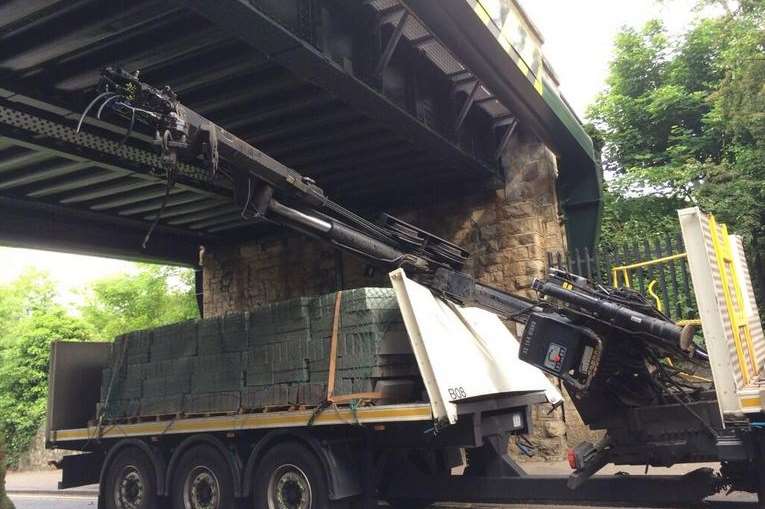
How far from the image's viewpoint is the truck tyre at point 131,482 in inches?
304

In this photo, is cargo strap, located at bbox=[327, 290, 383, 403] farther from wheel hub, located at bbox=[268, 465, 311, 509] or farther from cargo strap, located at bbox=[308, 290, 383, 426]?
wheel hub, located at bbox=[268, 465, 311, 509]

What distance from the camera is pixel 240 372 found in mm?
7039

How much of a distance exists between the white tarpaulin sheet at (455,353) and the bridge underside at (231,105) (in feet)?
10.4

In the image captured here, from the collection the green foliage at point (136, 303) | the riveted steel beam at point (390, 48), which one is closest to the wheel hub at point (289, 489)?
the riveted steel beam at point (390, 48)

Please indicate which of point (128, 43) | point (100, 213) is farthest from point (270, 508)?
point (100, 213)

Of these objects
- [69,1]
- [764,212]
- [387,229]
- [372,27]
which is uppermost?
[372,27]

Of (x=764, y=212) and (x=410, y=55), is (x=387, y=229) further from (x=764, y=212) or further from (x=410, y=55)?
(x=764, y=212)

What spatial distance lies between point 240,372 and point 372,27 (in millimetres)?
4719

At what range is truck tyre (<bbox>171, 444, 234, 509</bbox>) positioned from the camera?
6.97 m

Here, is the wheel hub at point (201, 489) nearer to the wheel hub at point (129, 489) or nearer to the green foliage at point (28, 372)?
the wheel hub at point (129, 489)

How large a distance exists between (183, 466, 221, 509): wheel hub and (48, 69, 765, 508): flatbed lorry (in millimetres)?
21

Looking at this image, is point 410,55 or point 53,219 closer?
point 410,55

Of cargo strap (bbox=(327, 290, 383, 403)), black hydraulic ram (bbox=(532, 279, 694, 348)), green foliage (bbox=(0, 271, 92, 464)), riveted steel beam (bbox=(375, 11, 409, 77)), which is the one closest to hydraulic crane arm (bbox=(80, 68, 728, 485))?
black hydraulic ram (bbox=(532, 279, 694, 348))

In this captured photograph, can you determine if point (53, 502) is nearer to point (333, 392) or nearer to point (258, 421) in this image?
point (258, 421)
